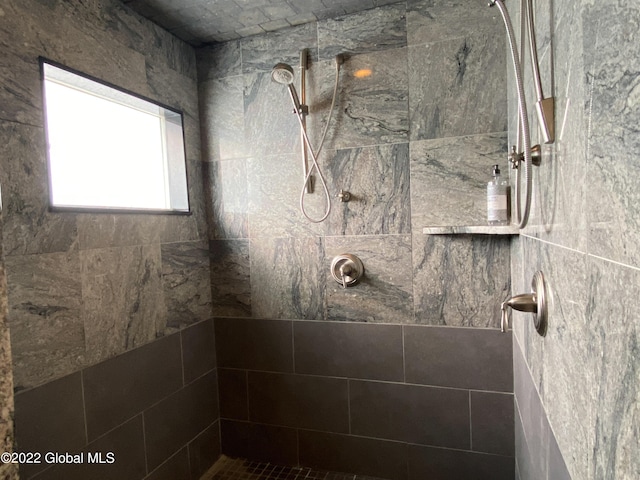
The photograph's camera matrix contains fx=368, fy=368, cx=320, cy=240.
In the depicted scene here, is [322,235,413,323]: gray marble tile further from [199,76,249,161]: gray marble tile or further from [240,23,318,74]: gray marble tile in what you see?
[240,23,318,74]: gray marble tile

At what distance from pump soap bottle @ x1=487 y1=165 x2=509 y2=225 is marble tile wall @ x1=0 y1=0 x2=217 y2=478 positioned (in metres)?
1.45

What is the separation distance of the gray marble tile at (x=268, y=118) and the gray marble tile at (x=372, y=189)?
0.91 feet

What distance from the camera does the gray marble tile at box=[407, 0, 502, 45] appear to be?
61.9 inches

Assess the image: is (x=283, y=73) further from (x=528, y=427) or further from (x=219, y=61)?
(x=528, y=427)

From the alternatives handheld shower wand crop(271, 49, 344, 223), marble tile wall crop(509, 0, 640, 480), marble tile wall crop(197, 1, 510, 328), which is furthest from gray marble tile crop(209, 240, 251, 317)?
marble tile wall crop(509, 0, 640, 480)

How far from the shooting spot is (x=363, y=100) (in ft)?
5.76

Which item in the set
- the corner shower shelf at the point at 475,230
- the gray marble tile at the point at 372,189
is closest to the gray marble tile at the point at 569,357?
the corner shower shelf at the point at 475,230

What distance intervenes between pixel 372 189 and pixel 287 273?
2.02 ft

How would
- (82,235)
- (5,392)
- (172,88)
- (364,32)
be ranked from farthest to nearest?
(172,88)
(364,32)
(82,235)
(5,392)

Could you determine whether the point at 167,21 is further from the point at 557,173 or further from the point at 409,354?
the point at 409,354

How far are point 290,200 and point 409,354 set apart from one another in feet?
3.14

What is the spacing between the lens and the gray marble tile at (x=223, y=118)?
6.46 feet

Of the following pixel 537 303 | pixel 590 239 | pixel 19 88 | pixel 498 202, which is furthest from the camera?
pixel 498 202

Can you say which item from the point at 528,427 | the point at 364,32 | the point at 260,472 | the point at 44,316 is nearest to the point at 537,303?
the point at 528,427
